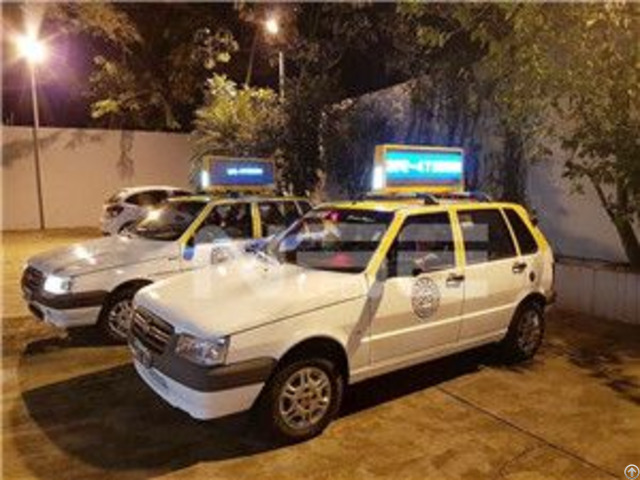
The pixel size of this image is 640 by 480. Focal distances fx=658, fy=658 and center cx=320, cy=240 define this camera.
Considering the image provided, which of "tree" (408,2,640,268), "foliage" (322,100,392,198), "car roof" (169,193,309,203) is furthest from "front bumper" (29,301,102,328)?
"foliage" (322,100,392,198)

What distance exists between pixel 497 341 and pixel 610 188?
11.9 feet

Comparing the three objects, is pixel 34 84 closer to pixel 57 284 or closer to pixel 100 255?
pixel 100 255

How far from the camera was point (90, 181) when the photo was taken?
20.2 metres

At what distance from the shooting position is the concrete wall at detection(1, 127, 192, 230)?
18812 mm

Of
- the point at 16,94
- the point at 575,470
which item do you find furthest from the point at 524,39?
the point at 16,94

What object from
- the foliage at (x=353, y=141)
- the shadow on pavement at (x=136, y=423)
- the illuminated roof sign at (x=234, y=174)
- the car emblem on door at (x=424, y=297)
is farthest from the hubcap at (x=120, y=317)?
the foliage at (x=353, y=141)

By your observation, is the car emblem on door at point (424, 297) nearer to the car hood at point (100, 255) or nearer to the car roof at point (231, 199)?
the car hood at point (100, 255)

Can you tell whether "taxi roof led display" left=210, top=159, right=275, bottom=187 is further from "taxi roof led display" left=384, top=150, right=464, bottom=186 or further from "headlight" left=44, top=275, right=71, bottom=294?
"taxi roof led display" left=384, top=150, right=464, bottom=186

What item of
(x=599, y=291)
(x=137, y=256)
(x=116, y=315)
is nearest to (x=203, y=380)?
(x=116, y=315)

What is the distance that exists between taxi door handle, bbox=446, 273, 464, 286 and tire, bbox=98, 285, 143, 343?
3.38 m

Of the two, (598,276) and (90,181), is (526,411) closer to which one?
(598,276)

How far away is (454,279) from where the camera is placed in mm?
5730

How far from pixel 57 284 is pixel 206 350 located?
3.05 metres

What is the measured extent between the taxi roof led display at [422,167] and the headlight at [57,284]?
11.2 ft
